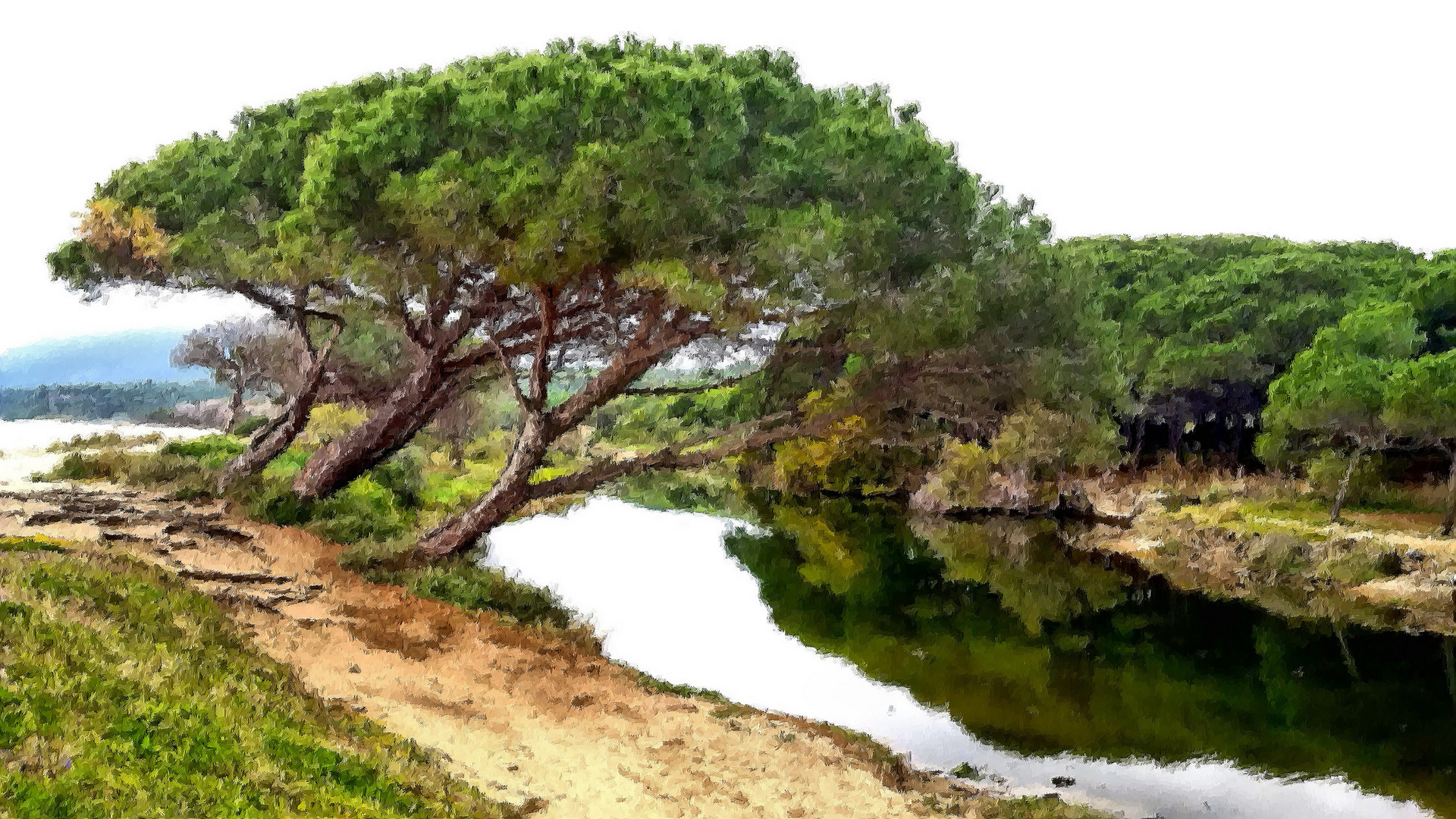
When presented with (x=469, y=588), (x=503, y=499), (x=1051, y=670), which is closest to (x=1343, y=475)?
(x=1051, y=670)

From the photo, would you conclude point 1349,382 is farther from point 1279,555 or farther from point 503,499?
point 503,499

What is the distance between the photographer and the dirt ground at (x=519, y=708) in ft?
26.8

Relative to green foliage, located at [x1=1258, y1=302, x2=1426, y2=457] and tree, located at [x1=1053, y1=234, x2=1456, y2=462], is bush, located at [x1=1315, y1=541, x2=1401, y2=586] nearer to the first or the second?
green foliage, located at [x1=1258, y1=302, x2=1426, y2=457]

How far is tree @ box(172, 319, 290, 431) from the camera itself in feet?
139

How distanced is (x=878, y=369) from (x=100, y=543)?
13.1m

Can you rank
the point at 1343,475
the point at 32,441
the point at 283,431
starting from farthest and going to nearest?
the point at 32,441 < the point at 1343,475 < the point at 283,431

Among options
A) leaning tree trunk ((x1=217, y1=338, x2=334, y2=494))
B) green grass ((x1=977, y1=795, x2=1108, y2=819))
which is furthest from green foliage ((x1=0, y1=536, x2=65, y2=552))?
green grass ((x1=977, y1=795, x2=1108, y2=819))

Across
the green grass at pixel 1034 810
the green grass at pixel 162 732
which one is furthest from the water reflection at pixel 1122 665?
the green grass at pixel 162 732

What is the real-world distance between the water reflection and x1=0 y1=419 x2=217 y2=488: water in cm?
1779

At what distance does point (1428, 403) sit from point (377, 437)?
27.8 meters

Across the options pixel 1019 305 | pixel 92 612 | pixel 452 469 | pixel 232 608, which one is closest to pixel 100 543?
pixel 232 608

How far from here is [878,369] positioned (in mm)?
17188

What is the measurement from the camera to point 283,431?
885 inches

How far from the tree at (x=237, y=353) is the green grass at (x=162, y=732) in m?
37.6
